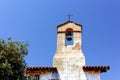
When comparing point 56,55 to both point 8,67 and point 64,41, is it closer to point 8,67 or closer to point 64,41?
point 64,41

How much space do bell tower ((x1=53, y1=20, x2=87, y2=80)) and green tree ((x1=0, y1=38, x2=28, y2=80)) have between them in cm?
668

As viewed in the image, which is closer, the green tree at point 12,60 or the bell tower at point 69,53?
the green tree at point 12,60

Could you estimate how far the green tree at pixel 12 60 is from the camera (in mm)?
22531

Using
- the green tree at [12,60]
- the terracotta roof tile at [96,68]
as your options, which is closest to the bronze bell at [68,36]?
the terracotta roof tile at [96,68]

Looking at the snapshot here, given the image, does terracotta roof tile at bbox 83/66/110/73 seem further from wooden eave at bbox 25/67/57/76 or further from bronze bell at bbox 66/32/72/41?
bronze bell at bbox 66/32/72/41

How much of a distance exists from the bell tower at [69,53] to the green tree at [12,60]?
668cm

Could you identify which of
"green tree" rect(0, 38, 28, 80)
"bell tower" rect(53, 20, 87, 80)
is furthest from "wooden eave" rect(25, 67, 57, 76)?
"green tree" rect(0, 38, 28, 80)

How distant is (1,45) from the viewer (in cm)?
2345

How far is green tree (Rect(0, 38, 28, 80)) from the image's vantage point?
73.9ft

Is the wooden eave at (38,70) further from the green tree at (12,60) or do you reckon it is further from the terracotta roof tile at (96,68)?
the green tree at (12,60)

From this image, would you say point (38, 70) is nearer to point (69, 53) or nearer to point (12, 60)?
point (69, 53)

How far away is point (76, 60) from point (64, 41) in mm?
2008

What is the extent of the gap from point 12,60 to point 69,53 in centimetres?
836

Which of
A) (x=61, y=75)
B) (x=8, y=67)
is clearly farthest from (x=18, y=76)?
(x=61, y=75)
